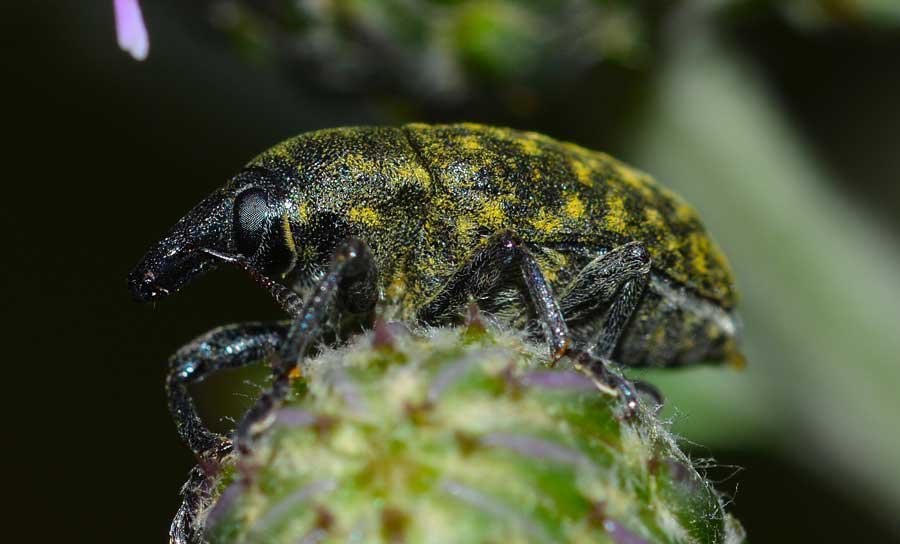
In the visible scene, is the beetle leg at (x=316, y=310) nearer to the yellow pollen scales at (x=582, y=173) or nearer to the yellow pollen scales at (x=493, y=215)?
the yellow pollen scales at (x=493, y=215)

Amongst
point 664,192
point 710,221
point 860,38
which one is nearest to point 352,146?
point 664,192

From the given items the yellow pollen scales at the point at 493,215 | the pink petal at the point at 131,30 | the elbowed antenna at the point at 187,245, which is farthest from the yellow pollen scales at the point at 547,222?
the pink petal at the point at 131,30

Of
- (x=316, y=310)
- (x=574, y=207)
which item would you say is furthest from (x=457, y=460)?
(x=574, y=207)

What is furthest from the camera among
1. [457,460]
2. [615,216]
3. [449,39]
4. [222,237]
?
[449,39]

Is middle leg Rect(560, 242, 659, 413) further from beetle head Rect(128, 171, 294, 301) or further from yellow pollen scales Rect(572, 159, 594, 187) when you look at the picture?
beetle head Rect(128, 171, 294, 301)

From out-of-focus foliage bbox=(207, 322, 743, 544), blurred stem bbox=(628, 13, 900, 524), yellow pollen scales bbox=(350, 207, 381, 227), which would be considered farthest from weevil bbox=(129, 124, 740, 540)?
blurred stem bbox=(628, 13, 900, 524)

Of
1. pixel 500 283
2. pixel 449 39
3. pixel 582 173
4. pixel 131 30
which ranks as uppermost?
pixel 449 39

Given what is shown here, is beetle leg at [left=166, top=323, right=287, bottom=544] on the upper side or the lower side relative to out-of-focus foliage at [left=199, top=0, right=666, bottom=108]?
lower

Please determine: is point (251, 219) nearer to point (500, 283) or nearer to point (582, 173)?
point (500, 283)
